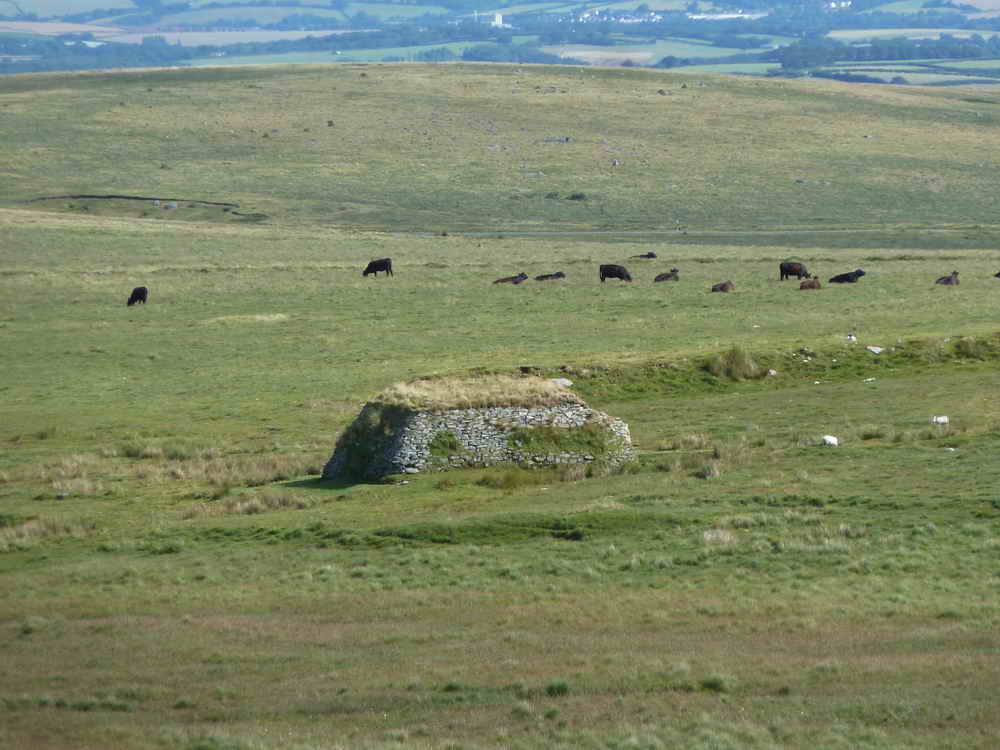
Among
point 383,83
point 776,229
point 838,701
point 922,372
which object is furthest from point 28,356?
point 383,83

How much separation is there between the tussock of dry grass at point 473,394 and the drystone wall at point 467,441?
13 cm

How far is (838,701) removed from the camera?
45.7 feet

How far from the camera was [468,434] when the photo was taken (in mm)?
26750

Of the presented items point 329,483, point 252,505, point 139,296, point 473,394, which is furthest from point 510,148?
point 252,505

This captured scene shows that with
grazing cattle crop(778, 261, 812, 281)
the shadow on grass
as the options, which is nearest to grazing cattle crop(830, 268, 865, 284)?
grazing cattle crop(778, 261, 812, 281)

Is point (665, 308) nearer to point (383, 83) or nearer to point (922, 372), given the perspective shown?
point (922, 372)

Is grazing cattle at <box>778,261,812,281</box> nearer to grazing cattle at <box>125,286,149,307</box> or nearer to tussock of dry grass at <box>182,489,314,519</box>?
grazing cattle at <box>125,286,149,307</box>

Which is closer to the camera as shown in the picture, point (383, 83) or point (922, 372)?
point (922, 372)

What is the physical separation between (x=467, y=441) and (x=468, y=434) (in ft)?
0.45

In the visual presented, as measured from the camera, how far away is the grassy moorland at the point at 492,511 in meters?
14.6

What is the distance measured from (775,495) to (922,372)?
15228 mm

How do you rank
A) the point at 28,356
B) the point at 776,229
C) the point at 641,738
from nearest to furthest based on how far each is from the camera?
the point at 641,738, the point at 28,356, the point at 776,229

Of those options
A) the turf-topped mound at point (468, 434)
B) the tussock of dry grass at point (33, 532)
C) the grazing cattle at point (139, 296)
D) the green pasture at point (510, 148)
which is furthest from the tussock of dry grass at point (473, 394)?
the green pasture at point (510, 148)

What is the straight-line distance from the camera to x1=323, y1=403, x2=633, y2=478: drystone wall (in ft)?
86.9
